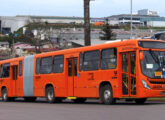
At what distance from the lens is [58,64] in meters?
24.3

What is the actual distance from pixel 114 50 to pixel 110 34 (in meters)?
84.6

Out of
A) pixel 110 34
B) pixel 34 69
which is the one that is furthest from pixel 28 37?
pixel 34 69

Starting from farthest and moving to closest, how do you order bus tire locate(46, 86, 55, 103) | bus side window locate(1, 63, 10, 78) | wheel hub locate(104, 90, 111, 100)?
bus side window locate(1, 63, 10, 78)
bus tire locate(46, 86, 55, 103)
wheel hub locate(104, 90, 111, 100)

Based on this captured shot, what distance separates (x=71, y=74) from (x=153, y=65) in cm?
578

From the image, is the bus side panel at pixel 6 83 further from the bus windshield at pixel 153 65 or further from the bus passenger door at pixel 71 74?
the bus windshield at pixel 153 65

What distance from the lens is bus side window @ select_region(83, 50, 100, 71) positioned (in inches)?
822

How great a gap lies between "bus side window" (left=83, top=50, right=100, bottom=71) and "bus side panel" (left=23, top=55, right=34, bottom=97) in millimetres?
6349

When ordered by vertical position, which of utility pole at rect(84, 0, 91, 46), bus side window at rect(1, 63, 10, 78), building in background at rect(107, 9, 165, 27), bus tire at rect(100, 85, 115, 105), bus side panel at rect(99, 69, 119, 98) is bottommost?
bus tire at rect(100, 85, 115, 105)

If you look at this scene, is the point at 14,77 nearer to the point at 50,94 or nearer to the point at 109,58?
the point at 50,94

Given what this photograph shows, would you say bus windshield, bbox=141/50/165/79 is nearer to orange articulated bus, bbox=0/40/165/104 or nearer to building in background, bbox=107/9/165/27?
orange articulated bus, bbox=0/40/165/104

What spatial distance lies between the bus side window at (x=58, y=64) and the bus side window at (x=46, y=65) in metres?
0.53

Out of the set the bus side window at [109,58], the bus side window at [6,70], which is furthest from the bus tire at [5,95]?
the bus side window at [109,58]

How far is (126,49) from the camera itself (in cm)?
1897

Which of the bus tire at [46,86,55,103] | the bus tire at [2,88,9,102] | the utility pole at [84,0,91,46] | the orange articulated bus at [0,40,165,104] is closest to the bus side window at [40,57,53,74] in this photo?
the orange articulated bus at [0,40,165,104]
